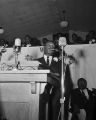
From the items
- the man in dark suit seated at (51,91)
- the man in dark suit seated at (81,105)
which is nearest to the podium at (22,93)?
the man in dark suit seated at (51,91)

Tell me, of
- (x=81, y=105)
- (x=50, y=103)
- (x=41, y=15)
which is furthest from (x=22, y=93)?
(x=41, y=15)

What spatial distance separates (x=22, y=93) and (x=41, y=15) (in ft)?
20.4

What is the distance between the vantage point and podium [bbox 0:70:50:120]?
191cm

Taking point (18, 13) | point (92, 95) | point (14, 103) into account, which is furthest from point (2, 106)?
point (18, 13)

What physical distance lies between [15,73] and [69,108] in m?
1.98

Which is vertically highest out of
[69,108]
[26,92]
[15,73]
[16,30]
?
[16,30]

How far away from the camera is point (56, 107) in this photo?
9.03 ft

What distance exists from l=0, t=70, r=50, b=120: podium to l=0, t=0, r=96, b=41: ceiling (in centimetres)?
507

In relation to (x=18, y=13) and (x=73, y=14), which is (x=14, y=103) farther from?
(x=73, y=14)

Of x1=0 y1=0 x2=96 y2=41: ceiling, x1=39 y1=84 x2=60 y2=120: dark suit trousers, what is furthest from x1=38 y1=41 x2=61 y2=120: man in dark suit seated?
x1=0 y1=0 x2=96 y2=41: ceiling

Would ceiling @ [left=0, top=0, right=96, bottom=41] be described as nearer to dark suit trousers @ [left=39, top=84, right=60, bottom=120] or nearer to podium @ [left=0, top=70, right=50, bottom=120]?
dark suit trousers @ [left=39, top=84, right=60, bottom=120]

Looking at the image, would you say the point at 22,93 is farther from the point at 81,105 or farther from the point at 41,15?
the point at 41,15

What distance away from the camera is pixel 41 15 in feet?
25.8

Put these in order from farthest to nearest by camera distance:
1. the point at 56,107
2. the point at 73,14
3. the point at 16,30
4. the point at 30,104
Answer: the point at 16,30 → the point at 73,14 → the point at 56,107 → the point at 30,104
